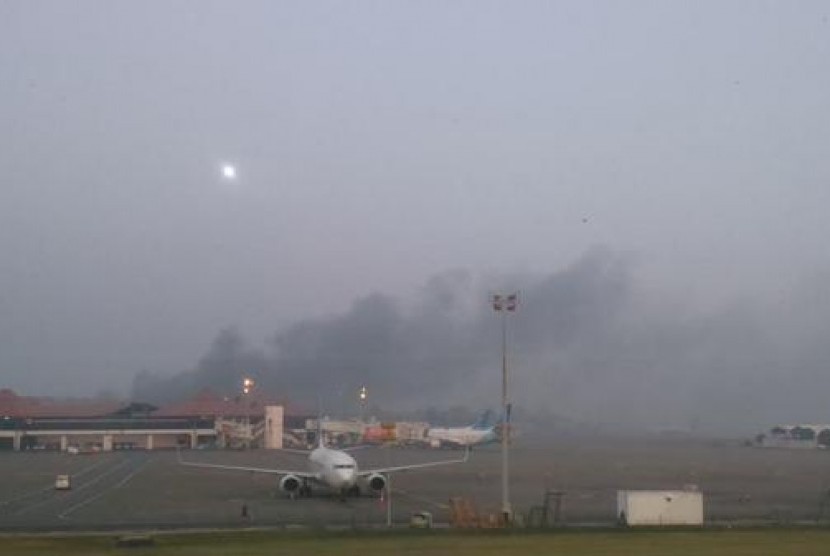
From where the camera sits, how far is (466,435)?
158 meters

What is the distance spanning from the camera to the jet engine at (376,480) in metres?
65.1

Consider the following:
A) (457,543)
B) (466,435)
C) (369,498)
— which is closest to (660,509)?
(457,543)

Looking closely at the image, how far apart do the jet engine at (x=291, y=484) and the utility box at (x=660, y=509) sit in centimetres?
2474

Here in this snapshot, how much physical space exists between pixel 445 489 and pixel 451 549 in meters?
36.5

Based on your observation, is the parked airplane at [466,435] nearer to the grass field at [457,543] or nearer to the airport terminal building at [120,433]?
the airport terminal building at [120,433]

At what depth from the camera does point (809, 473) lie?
89750 mm

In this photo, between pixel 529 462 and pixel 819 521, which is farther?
pixel 529 462

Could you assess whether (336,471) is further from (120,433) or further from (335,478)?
(120,433)

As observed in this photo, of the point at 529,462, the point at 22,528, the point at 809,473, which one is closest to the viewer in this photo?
the point at 22,528

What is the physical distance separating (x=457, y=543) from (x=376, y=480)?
28.4 m

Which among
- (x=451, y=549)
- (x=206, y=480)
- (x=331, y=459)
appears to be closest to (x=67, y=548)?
(x=451, y=549)

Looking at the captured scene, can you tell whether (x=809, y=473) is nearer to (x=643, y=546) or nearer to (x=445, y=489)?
(x=445, y=489)

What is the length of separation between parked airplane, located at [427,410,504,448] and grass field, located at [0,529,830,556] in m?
114

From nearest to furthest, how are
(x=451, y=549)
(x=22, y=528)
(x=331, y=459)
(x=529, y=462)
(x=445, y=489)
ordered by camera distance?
(x=451, y=549) < (x=22, y=528) < (x=331, y=459) < (x=445, y=489) < (x=529, y=462)
